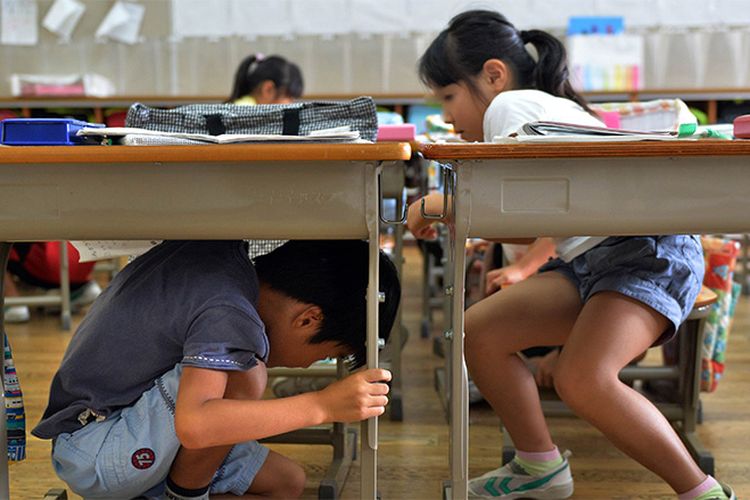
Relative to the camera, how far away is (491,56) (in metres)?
1.75

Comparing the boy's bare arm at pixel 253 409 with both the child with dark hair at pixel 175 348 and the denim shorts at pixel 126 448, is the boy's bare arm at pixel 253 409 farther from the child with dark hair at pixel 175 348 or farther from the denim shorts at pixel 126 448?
the denim shorts at pixel 126 448

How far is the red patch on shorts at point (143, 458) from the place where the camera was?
1.23 m

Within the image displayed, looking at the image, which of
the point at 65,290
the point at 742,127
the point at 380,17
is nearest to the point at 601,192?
the point at 742,127

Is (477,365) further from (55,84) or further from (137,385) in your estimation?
(55,84)

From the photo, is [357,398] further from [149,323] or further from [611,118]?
[611,118]

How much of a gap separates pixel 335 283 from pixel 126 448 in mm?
379

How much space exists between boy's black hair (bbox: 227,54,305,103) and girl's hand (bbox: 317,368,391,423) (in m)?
2.50

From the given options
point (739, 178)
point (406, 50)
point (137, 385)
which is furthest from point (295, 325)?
point (406, 50)

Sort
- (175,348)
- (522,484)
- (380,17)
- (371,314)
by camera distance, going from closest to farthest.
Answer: (371,314) < (175,348) < (522,484) < (380,17)

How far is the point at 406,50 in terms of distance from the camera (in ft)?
18.0

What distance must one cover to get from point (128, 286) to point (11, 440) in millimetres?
300

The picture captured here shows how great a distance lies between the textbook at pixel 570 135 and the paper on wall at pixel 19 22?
5.20m

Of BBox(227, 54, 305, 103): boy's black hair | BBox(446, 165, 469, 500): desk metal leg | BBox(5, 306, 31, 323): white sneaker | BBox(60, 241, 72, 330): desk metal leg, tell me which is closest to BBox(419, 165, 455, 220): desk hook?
BBox(446, 165, 469, 500): desk metal leg

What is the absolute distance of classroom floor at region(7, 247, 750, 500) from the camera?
5.42 ft
